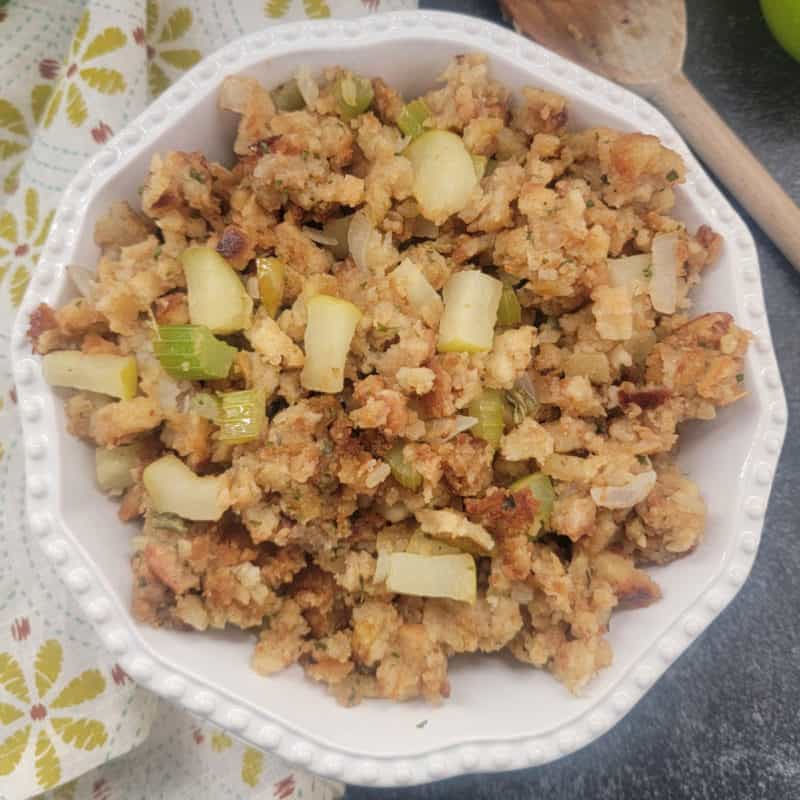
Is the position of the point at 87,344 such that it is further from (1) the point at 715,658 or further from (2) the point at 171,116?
(1) the point at 715,658

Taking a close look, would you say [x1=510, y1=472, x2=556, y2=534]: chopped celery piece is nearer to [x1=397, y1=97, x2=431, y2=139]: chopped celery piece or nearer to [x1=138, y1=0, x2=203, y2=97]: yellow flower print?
[x1=397, y1=97, x2=431, y2=139]: chopped celery piece

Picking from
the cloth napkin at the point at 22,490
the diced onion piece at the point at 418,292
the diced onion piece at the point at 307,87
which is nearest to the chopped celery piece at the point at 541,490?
the diced onion piece at the point at 418,292

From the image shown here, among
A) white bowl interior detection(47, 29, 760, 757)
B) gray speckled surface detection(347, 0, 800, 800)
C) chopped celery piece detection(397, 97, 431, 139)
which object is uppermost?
chopped celery piece detection(397, 97, 431, 139)

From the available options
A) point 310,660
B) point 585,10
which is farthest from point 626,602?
point 585,10

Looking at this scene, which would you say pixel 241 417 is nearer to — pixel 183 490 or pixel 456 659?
pixel 183 490

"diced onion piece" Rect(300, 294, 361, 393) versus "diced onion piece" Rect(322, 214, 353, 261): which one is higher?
"diced onion piece" Rect(322, 214, 353, 261)

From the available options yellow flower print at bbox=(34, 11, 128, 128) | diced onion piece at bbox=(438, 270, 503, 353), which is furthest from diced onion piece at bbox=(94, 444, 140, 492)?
yellow flower print at bbox=(34, 11, 128, 128)

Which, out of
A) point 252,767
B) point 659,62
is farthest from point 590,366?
point 252,767
